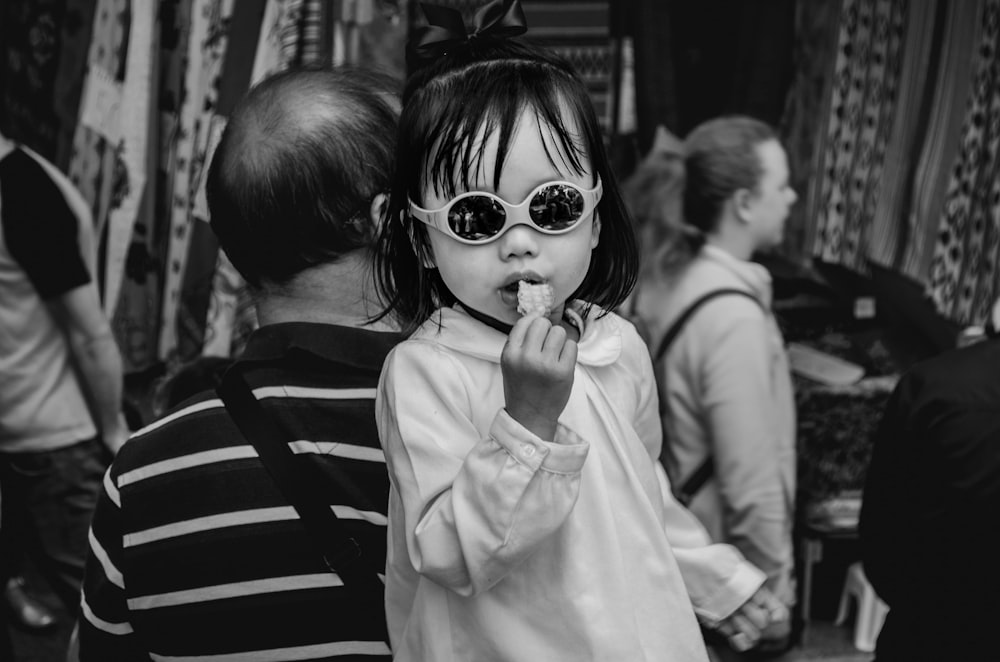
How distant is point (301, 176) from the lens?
5.21 feet

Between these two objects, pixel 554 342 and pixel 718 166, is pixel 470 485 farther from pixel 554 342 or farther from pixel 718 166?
pixel 718 166

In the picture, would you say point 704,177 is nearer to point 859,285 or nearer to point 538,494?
point 859,285

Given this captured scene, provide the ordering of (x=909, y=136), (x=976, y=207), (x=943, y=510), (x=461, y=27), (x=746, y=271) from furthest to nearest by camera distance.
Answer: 1. (x=909, y=136)
2. (x=976, y=207)
3. (x=746, y=271)
4. (x=943, y=510)
5. (x=461, y=27)

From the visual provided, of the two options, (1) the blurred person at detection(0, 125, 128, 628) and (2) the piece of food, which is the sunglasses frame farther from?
(1) the blurred person at detection(0, 125, 128, 628)

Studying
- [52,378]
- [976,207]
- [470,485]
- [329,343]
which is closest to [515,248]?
[470,485]

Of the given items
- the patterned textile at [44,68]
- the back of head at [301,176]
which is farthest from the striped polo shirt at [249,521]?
the patterned textile at [44,68]

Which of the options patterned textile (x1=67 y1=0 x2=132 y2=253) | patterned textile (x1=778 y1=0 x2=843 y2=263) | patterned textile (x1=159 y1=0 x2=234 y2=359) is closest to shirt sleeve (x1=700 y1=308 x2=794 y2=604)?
patterned textile (x1=778 y1=0 x2=843 y2=263)

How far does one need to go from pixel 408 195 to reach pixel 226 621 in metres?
0.67

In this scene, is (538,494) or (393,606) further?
(393,606)

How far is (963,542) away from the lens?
88.2 inches

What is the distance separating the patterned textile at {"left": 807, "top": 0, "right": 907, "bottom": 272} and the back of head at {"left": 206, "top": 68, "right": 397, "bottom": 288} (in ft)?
9.28

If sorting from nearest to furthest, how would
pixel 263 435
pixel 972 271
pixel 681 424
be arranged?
pixel 263 435, pixel 681 424, pixel 972 271

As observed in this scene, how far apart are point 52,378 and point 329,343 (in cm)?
194

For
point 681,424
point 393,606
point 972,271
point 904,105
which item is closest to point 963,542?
point 681,424
